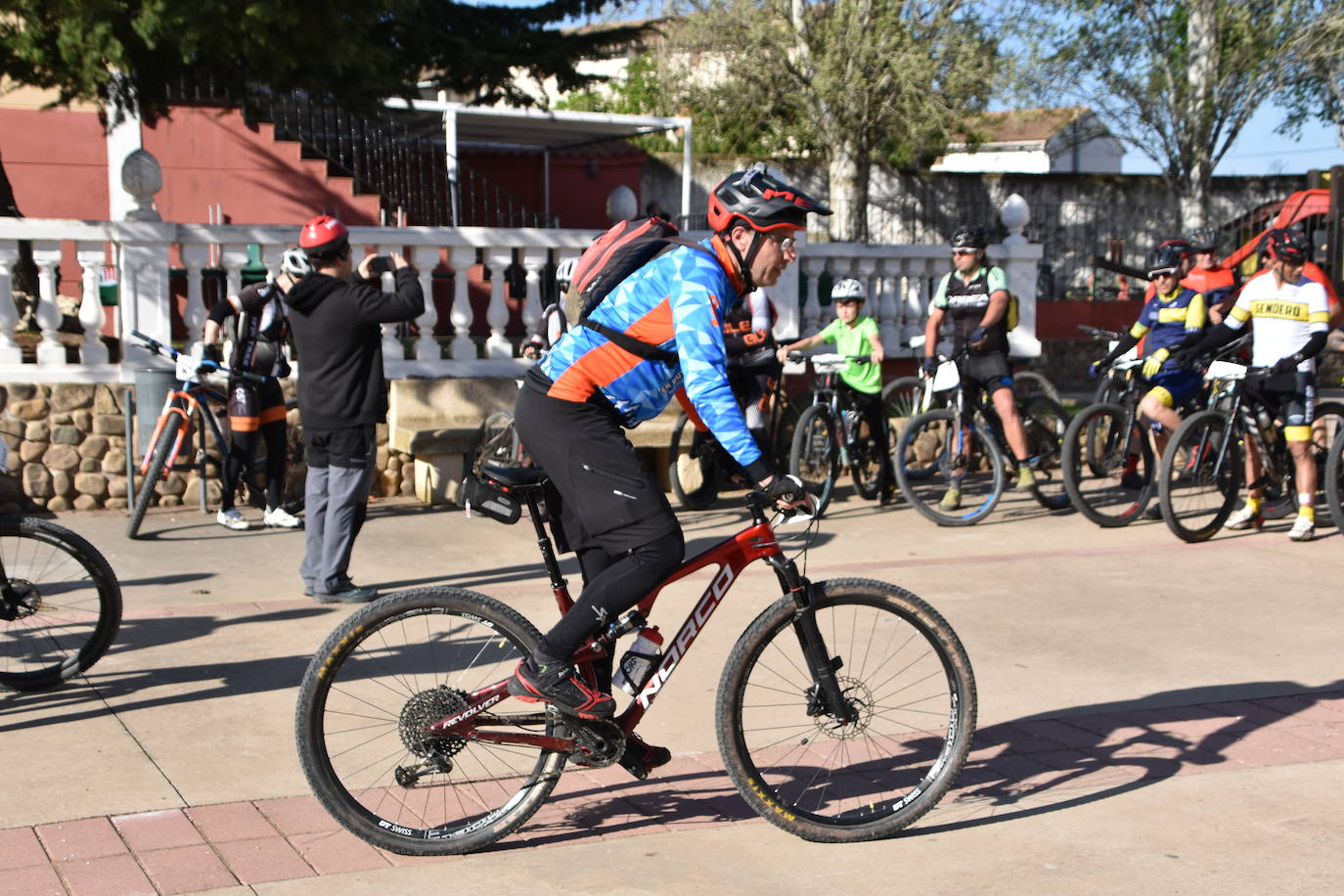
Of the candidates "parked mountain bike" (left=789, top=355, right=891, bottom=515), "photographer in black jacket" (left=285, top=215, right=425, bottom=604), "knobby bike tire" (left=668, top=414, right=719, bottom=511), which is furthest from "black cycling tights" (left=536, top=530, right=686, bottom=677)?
"knobby bike tire" (left=668, top=414, right=719, bottom=511)

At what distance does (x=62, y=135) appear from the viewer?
54.4 ft

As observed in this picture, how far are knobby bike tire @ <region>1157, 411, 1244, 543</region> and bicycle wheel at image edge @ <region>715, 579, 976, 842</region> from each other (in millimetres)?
5130

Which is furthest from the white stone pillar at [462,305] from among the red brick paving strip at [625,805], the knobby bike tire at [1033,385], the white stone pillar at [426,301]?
the red brick paving strip at [625,805]

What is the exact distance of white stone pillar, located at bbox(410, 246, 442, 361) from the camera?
10.8 meters

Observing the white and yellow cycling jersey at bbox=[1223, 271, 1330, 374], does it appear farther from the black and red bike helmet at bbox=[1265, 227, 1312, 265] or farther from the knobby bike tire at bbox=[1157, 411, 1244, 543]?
the knobby bike tire at bbox=[1157, 411, 1244, 543]

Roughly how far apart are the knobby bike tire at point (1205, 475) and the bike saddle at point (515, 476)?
240 inches

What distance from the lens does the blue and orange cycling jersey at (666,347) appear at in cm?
414

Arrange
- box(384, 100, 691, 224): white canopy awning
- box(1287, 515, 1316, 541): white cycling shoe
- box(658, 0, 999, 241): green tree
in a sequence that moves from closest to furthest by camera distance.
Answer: box(1287, 515, 1316, 541): white cycling shoe, box(384, 100, 691, 224): white canopy awning, box(658, 0, 999, 241): green tree

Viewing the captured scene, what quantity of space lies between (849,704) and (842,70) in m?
16.3

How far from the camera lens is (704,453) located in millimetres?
10391

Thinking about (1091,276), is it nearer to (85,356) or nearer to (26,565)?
(85,356)

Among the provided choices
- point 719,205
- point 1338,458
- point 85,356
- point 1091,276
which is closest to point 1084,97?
point 1091,276

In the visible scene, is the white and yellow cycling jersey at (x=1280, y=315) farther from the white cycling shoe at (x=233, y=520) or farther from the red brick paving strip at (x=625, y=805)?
the white cycling shoe at (x=233, y=520)

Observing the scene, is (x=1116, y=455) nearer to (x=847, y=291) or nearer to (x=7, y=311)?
(x=847, y=291)
